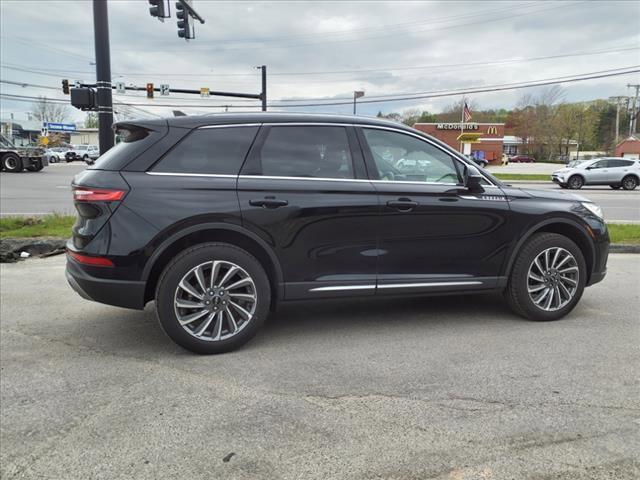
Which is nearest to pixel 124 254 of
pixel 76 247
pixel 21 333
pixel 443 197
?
pixel 76 247

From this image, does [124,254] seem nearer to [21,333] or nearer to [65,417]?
[65,417]

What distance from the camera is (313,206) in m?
3.92

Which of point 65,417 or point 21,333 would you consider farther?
point 21,333

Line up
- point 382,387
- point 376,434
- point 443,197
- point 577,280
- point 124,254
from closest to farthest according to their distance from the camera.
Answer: point 376,434
point 382,387
point 124,254
point 443,197
point 577,280

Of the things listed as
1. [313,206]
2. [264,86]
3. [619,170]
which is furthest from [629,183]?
[313,206]

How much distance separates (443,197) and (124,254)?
2.54 m

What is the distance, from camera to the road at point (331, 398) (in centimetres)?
253

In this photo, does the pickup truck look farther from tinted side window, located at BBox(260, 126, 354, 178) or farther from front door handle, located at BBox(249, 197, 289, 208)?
front door handle, located at BBox(249, 197, 289, 208)

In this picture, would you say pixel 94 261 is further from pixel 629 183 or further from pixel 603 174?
pixel 629 183

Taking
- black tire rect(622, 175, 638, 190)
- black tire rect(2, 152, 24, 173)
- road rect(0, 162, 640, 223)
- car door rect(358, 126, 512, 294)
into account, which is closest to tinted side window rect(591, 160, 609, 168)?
black tire rect(622, 175, 638, 190)

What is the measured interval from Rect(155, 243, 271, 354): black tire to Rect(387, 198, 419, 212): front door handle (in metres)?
1.16

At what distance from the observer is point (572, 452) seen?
102 inches

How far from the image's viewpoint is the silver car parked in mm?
24766

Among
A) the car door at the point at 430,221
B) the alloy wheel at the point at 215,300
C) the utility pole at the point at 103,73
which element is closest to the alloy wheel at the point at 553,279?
the car door at the point at 430,221
